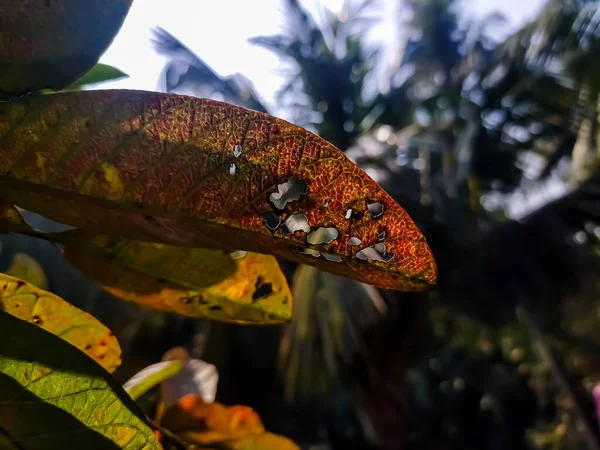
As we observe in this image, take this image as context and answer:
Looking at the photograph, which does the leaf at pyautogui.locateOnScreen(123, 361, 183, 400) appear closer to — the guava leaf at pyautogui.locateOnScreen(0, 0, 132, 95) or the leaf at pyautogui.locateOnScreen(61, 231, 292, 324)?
the leaf at pyautogui.locateOnScreen(61, 231, 292, 324)

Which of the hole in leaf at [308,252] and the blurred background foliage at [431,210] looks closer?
the hole in leaf at [308,252]

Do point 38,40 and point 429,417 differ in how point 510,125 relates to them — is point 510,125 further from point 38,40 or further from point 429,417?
point 38,40

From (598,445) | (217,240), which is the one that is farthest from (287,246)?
(598,445)

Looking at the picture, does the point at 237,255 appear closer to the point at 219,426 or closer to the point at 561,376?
the point at 219,426

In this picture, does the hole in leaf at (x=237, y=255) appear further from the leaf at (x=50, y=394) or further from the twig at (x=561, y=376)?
the twig at (x=561, y=376)

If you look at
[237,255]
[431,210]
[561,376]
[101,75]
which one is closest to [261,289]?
[237,255]

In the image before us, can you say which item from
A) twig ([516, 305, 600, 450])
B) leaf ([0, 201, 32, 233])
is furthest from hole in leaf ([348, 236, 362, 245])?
twig ([516, 305, 600, 450])

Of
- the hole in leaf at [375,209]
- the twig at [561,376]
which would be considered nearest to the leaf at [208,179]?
the hole in leaf at [375,209]

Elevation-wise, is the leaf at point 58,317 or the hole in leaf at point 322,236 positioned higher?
the hole in leaf at point 322,236
